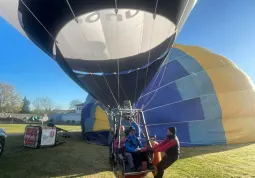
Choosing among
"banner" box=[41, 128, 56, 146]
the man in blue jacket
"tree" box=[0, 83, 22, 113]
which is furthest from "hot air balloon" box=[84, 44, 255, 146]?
"tree" box=[0, 83, 22, 113]

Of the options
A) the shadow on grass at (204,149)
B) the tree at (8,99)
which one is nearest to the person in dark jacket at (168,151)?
the shadow on grass at (204,149)

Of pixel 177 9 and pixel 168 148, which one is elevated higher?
pixel 177 9

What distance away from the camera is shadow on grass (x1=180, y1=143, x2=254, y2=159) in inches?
324

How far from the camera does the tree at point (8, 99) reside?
5153 centimetres

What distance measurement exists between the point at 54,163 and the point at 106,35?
14.3 feet

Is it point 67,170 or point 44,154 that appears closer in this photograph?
point 67,170

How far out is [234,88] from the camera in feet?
Result: 35.8

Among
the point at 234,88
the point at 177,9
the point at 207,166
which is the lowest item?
the point at 207,166

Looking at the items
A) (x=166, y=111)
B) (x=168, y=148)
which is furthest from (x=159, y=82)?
(x=168, y=148)

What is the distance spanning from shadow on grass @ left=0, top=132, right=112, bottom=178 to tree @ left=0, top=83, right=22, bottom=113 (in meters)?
48.7

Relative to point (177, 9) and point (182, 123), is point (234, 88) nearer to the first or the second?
point (182, 123)

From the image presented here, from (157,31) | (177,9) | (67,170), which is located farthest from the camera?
(67,170)

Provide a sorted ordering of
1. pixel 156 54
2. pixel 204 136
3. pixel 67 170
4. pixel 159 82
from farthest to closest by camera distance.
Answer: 1. pixel 159 82
2. pixel 204 136
3. pixel 67 170
4. pixel 156 54

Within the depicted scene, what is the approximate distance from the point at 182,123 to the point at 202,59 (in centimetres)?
359
